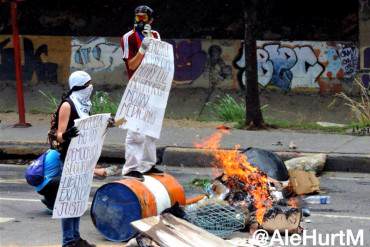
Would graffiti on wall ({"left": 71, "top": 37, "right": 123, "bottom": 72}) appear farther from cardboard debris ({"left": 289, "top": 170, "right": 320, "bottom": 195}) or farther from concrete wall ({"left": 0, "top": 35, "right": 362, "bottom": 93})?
cardboard debris ({"left": 289, "top": 170, "right": 320, "bottom": 195})

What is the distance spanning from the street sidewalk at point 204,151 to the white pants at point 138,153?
333 cm

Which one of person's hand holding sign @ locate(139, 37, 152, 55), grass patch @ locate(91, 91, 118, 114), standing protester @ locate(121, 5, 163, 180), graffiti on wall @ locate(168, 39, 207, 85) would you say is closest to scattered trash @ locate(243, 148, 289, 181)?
standing protester @ locate(121, 5, 163, 180)

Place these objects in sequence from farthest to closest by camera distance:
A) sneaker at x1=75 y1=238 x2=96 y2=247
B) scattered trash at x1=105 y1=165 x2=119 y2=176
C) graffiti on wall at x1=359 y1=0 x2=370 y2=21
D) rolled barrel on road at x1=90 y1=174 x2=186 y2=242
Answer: graffiti on wall at x1=359 y1=0 x2=370 y2=21 → scattered trash at x1=105 y1=165 x2=119 y2=176 → rolled barrel on road at x1=90 y1=174 x2=186 y2=242 → sneaker at x1=75 y1=238 x2=96 y2=247

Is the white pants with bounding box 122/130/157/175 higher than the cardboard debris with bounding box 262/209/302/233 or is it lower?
higher

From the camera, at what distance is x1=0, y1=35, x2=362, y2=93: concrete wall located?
1866 centimetres

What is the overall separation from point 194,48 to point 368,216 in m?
10.8

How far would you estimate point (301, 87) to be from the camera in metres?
18.8

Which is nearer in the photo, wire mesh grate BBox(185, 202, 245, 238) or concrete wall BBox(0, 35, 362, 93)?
wire mesh grate BBox(185, 202, 245, 238)

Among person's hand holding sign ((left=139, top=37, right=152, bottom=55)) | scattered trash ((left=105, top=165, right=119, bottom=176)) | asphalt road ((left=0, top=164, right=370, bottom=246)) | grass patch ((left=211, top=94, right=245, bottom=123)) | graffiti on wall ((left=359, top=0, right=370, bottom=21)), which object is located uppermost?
graffiti on wall ((left=359, top=0, right=370, bottom=21))

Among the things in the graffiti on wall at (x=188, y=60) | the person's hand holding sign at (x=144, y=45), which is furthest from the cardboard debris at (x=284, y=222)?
the graffiti on wall at (x=188, y=60)

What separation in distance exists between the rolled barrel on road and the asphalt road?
5.2 inches

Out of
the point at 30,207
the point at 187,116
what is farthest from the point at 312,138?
the point at 30,207

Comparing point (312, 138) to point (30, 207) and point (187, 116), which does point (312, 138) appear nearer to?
point (187, 116)

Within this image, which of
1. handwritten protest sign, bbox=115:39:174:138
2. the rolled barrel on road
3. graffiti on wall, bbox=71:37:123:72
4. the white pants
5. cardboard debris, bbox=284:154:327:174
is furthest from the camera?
graffiti on wall, bbox=71:37:123:72
